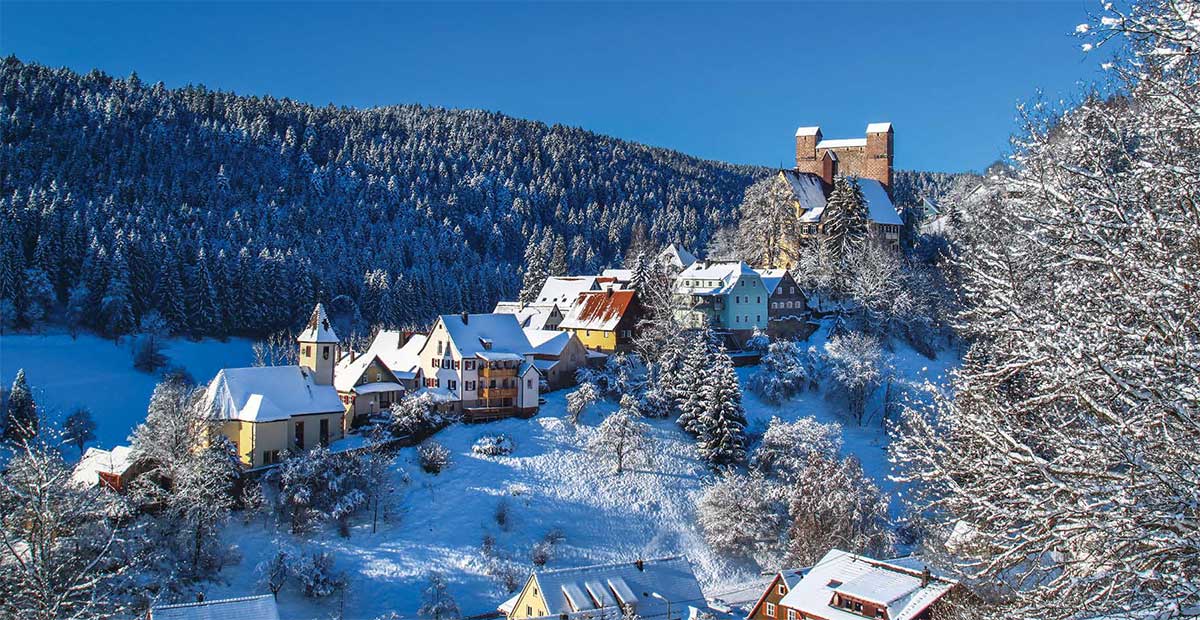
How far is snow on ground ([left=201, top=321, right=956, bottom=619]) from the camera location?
124 ft

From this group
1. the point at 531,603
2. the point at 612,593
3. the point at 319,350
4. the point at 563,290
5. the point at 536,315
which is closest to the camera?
the point at 531,603

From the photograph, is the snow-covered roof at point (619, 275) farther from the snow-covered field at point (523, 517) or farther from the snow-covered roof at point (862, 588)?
the snow-covered roof at point (862, 588)

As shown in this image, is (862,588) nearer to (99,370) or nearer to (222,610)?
(222,610)

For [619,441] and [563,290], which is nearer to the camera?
[619,441]

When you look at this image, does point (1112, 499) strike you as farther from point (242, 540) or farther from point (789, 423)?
point (789, 423)

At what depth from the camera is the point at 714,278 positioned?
6141cm

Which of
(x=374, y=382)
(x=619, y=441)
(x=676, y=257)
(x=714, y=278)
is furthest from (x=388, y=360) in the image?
(x=676, y=257)

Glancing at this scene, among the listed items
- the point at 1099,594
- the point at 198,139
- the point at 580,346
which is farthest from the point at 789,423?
the point at 198,139

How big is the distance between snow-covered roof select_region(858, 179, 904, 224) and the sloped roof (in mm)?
24486

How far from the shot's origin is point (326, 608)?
3616cm

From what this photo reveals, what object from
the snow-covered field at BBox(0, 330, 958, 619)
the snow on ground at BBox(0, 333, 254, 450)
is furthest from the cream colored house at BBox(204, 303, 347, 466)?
the snow on ground at BBox(0, 333, 254, 450)

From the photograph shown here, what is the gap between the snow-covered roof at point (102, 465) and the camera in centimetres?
4103

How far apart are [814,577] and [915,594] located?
182 inches

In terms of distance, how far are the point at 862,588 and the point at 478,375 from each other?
28.0 m
